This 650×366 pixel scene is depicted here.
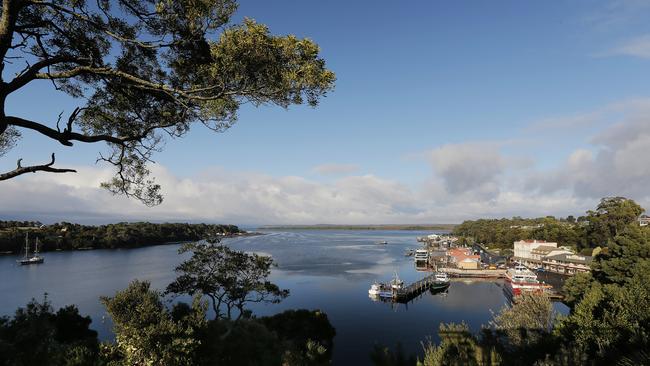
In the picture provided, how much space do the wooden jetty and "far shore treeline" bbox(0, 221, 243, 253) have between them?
56336mm

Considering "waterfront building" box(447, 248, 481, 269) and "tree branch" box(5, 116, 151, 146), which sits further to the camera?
"waterfront building" box(447, 248, 481, 269)

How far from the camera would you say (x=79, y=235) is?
10938 centimetres

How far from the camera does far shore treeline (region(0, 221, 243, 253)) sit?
9844cm

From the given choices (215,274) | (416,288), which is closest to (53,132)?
(215,274)

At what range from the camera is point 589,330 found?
17266 mm

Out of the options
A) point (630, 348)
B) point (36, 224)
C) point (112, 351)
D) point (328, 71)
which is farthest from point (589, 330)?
point (36, 224)

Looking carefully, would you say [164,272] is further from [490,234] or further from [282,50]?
[490,234]

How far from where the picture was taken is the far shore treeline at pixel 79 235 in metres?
98.4

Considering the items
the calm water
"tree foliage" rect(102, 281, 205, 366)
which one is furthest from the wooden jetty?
"tree foliage" rect(102, 281, 205, 366)

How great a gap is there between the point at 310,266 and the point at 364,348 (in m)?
46.4

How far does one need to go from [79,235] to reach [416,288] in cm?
9722

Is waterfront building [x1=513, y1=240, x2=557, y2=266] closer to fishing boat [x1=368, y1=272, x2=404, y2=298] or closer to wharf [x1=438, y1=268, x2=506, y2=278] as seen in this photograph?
wharf [x1=438, y1=268, x2=506, y2=278]

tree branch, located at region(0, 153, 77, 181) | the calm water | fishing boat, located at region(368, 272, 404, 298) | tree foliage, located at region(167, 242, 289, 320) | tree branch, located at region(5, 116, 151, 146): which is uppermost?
tree branch, located at region(5, 116, 151, 146)

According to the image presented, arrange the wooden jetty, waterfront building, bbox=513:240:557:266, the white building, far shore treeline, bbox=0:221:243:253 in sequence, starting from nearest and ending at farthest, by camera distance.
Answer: the wooden jetty, waterfront building, bbox=513:240:557:266, the white building, far shore treeline, bbox=0:221:243:253
